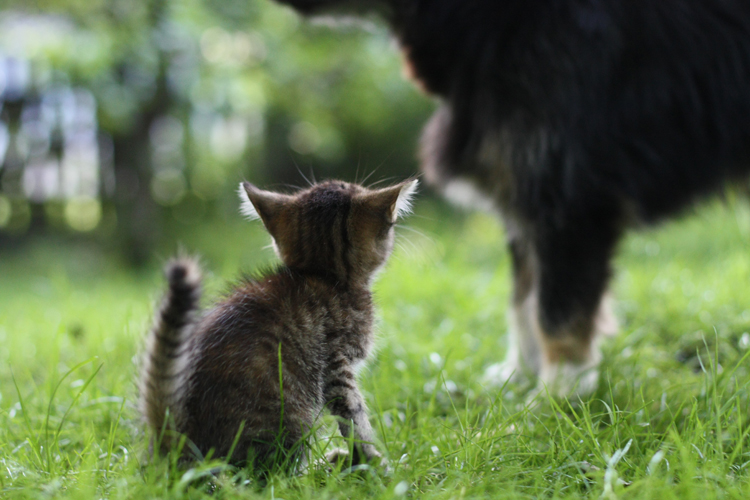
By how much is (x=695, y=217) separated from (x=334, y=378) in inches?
77.0

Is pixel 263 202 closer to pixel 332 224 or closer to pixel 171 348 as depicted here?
pixel 332 224

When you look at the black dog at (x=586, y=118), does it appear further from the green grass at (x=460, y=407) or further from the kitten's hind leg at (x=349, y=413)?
the kitten's hind leg at (x=349, y=413)

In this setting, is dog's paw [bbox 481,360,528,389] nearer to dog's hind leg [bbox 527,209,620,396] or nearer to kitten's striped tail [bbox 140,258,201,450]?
dog's hind leg [bbox 527,209,620,396]

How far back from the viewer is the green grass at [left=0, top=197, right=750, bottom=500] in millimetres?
1473

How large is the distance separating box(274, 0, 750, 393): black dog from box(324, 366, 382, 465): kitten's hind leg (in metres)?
1.04

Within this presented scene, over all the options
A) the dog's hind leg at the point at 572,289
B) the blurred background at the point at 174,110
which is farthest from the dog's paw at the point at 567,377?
the blurred background at the point at 174,110

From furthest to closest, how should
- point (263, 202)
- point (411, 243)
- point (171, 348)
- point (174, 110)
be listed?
point (174, 110)
point (411, 243)
point (263, 202)
point (171, 348)

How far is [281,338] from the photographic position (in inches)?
62.8

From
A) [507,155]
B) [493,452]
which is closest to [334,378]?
[493,452]

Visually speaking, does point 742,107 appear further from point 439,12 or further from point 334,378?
point 334,378

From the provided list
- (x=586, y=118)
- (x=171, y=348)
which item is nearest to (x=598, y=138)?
(x=586, y=118)

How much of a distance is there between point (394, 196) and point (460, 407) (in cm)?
91

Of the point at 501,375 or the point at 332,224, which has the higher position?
the point at 332,224

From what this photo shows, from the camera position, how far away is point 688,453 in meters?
1.53
